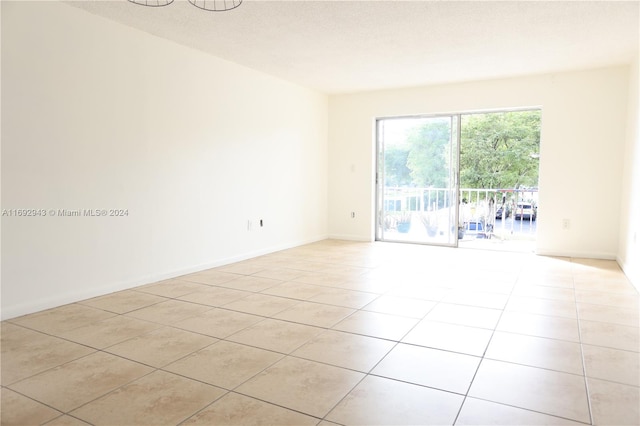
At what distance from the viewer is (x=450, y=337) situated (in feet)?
8.36

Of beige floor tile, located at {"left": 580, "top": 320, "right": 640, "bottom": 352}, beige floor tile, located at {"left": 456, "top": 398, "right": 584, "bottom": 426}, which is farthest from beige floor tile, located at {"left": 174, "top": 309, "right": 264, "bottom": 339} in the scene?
beige floor tile, located at {"left": 580, "top": 320, "right": 640, "bottom": 352}

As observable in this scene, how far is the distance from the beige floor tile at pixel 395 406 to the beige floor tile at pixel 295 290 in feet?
5.02

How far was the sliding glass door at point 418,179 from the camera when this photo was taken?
5.95 m

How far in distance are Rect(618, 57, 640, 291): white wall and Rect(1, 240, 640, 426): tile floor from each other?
1.00 feet

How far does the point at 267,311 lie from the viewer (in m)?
3.06

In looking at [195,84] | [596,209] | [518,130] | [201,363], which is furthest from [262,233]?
[518,130]

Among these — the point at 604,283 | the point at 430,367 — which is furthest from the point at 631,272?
the point at 430,367

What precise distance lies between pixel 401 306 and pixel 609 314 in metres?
1.43

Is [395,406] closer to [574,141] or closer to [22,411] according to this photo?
[22,411]

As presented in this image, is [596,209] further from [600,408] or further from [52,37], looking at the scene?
[52,37]

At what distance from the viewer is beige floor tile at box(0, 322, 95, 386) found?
212 centimetres

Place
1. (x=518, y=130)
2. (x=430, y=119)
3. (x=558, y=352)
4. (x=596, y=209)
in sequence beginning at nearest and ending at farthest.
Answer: (x=558, y=352) → (x=596, y=209) → (x=430, y=119) → (x=518, y=130)

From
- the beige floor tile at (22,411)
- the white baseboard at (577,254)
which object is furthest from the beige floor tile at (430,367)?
the white baseboard at (577,254)

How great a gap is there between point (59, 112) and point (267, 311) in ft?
6.90
